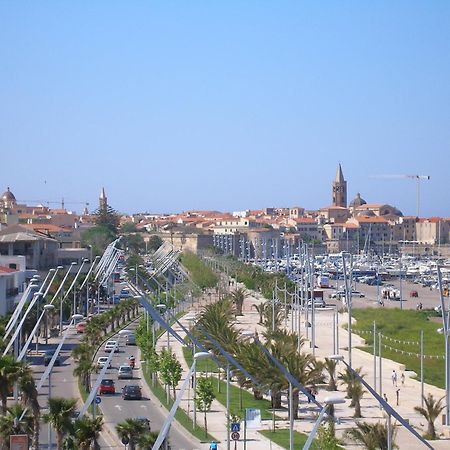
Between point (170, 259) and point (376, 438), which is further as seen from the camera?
point (170, 259)

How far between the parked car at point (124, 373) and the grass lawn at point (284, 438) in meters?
10.5

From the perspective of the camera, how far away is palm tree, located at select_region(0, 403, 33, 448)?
73.7 feet

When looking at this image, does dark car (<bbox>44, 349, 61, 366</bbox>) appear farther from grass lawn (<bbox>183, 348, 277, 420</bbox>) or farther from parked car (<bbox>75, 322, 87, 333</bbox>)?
parked car (<bbox>75, 322, 87, 333</bbox>)

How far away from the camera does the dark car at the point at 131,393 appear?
34438 millimetres

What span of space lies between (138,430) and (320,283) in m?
84.4

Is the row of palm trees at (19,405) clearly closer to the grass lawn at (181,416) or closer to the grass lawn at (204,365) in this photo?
the grass lawn at (181,416)

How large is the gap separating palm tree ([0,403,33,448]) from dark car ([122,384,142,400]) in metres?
11.1

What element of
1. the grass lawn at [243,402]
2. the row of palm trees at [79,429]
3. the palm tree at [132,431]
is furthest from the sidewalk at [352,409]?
the row of palm trees at [79,429]

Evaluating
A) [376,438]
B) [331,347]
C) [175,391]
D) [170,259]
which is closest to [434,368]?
[331,347]

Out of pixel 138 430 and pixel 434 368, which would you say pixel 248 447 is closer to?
pixel 138 430

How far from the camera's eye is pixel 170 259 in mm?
86625

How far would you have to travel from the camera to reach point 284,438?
1126 inches

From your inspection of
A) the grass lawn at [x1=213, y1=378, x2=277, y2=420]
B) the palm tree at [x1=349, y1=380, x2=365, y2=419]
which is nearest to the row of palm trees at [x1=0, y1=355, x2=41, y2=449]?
the grass lawn at [x1=213, y1=378, x2=277, y2=420]

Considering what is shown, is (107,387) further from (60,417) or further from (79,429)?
(79,429)
